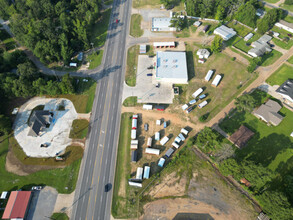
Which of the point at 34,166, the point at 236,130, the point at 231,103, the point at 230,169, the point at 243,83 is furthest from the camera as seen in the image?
the point at 243,83

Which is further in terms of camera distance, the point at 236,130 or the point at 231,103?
the point at 231,103

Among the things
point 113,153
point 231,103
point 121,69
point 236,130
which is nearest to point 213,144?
point 236,130

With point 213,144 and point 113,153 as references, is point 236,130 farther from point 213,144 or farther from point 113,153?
point 113,153

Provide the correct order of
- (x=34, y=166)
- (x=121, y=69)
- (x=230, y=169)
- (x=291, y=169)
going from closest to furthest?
(x=230, y=169), (x=291, y=169), (x=34, y=166), (x=121, y=69)

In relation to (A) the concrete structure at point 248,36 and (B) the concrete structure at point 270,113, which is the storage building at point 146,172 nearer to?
(B) the concrete structure at point 270,113

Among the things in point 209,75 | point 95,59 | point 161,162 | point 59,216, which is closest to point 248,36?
point 209,75

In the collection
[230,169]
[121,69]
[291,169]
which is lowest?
→ [291,169]

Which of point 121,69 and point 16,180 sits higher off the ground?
point 121,69
